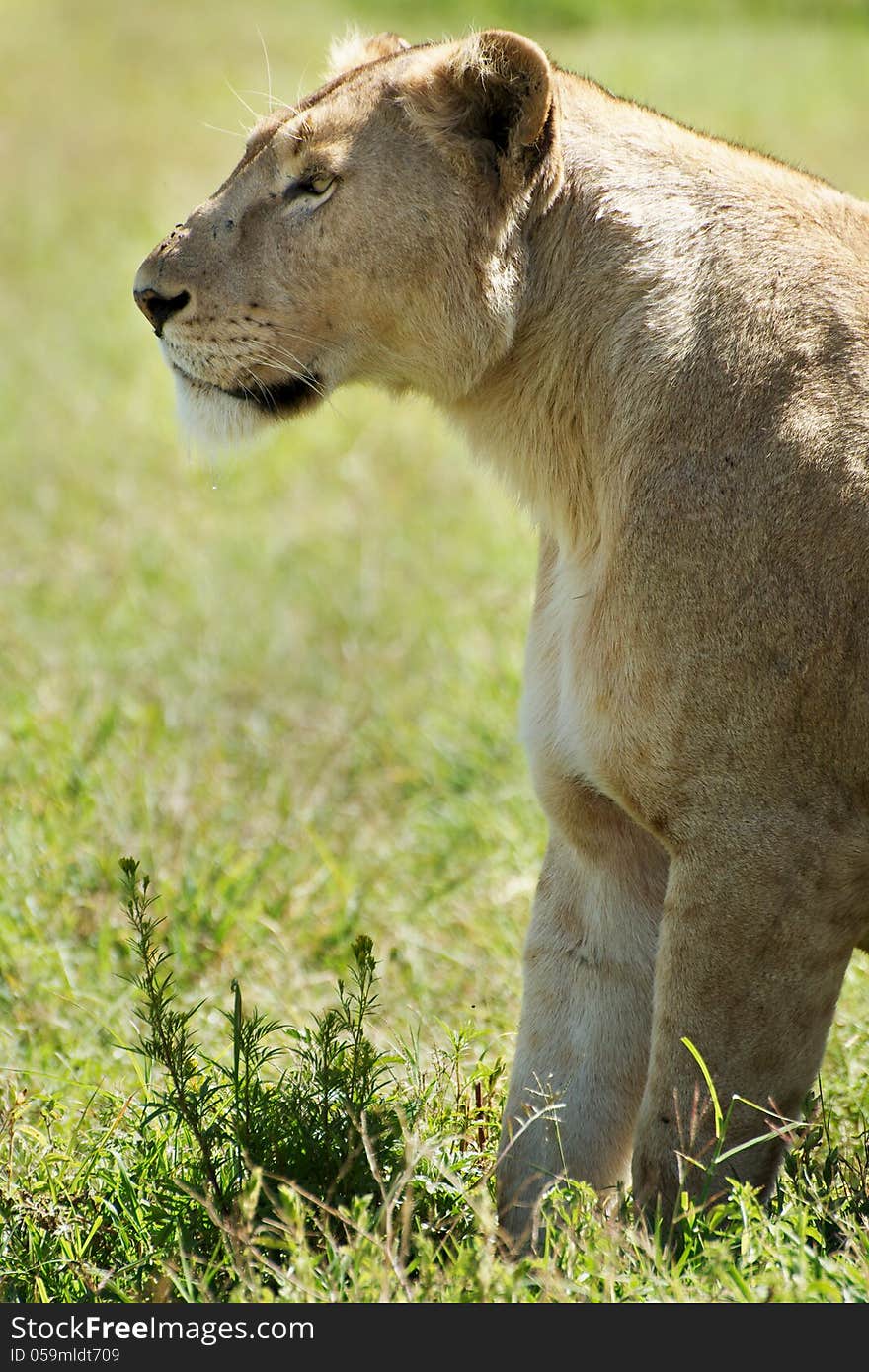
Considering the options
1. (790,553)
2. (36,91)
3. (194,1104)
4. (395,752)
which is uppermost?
(36,91)

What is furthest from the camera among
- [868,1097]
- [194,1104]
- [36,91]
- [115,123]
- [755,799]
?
[36,91]

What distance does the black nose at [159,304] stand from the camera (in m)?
3.52

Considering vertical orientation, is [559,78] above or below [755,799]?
above

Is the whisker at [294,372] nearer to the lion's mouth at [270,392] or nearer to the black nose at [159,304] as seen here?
the lion's mouth at [270,392]

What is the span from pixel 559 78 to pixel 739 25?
1605 centimetres

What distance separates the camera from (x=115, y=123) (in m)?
15.7

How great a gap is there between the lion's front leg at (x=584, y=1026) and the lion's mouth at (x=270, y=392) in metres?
1.08

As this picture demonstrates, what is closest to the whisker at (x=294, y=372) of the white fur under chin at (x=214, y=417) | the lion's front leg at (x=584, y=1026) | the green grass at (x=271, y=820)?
the white fur under chin at (x=214, y=417)

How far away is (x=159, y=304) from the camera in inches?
140

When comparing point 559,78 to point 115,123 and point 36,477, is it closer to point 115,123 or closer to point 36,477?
point 36,477

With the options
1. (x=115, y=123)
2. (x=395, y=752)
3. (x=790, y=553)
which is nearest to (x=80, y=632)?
(x=395, y=752)

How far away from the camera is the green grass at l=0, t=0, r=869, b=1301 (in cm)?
303

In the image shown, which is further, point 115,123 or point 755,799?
point 115,123

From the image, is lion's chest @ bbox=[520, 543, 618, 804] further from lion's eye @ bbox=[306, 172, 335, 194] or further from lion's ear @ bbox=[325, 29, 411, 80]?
lion's ear @ bbox=[325, 29, 411, 80]
